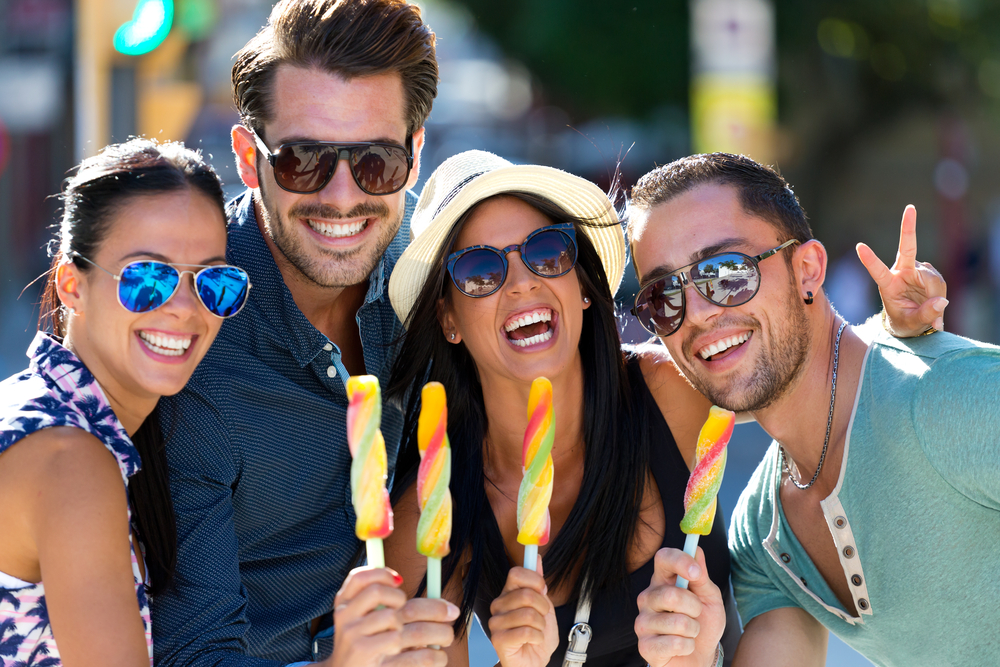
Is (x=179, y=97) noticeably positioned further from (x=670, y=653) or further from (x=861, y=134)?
(x=670, y=653)

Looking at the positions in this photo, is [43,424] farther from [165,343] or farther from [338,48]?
[338,48]

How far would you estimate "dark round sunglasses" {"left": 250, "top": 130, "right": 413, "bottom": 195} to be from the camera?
3.40 metres

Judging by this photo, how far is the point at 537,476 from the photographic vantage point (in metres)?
2.73

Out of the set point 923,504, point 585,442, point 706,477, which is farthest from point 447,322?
point 923,504

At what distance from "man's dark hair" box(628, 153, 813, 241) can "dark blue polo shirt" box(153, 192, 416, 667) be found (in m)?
Answer: 1.16

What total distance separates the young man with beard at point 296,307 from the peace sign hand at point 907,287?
1.71 m

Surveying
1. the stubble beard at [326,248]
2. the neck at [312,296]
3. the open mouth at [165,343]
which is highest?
the stubble beard at [326,248]

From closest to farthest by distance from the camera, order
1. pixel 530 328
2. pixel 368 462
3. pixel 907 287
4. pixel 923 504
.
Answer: pixel 368 462, pixel 923 504, pixel 907 287, pixel 530 328

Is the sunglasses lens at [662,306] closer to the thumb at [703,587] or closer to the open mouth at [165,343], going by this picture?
the thumb at [703,587]

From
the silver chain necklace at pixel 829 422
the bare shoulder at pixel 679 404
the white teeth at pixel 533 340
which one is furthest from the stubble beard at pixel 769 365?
the white teeth at pixel 533 340

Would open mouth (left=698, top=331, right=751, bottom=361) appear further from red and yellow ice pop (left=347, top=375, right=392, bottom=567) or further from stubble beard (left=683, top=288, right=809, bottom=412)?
red and yellow ice pop (left=347, top=375, right=392, bottom=567)

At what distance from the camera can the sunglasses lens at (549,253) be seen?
3379 mm

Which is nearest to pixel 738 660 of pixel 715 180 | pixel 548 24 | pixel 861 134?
pixel 715 180

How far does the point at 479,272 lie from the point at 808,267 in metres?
1.15
